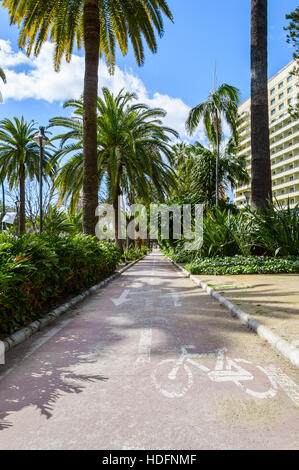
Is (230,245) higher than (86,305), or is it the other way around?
(230,245)

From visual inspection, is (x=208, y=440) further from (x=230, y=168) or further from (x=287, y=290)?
(x=230, y=168)

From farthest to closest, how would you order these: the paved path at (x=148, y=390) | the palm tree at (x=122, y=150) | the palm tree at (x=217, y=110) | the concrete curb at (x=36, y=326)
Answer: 1. the palm tree at (x=217, y=110)
2. the palm tree at (x=122, y=150)
3. the concrete curb at (x=36, y=326)
4. the paved path at (x=148, y=390)

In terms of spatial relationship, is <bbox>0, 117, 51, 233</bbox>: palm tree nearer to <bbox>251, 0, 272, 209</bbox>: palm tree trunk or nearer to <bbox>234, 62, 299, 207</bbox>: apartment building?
<bbox>251, 0, 272, 209</bbox>: palm tree trunk

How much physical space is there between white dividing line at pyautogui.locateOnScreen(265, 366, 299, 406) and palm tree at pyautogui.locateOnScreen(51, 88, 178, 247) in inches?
636

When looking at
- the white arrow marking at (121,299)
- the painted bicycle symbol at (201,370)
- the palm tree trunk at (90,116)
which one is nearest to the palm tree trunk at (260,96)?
the palm tree trunk at (90,116)

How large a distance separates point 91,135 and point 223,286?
24.1ft

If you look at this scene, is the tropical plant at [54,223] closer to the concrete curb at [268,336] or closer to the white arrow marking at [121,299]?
the white arrow marking at [121,299]

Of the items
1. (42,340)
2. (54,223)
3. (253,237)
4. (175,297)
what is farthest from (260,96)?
(54,223)

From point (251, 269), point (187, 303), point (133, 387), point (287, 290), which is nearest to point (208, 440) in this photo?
point (133, 387)

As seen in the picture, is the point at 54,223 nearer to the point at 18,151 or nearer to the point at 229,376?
the point at 18,151

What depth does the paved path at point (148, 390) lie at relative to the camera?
255 cm

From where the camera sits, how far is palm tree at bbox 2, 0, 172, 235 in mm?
13430

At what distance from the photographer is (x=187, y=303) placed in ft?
25.9

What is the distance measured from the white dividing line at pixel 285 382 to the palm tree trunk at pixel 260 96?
12027mm
